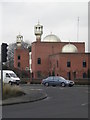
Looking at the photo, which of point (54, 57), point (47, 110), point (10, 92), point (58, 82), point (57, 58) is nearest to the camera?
point (47, 110)

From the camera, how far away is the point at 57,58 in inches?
3356

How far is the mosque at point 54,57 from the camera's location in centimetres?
8369

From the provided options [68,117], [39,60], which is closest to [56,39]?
[39,60]

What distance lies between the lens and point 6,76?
145 feet

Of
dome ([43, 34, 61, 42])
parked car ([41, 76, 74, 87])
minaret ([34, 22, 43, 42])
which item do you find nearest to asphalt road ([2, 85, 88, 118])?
parked car ([41, 76, 74, 87])

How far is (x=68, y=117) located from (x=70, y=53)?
70545 millimetres

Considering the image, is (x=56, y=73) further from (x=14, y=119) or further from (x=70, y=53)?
(x=14, y=119)

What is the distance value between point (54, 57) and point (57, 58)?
126 inches

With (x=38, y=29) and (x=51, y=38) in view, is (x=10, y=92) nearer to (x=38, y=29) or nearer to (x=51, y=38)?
(x=38, y=29)

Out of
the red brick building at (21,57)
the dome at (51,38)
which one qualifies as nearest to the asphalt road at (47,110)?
the dome at (51,38)

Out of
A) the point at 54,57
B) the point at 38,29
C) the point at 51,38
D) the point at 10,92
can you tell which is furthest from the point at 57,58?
the point at 10,92

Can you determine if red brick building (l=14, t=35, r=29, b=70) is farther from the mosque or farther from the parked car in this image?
the parked car

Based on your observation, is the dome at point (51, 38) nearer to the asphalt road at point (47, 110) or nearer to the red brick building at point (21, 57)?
the red brick building at point (21, 57)

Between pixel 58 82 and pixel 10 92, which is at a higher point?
pixel 10 92
